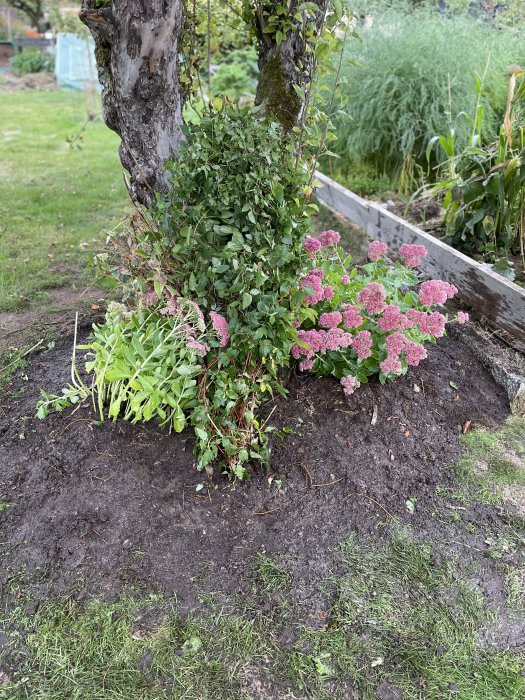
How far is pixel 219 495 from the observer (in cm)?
212

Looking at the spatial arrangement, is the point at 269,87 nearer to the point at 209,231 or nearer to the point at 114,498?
the point at 209,231

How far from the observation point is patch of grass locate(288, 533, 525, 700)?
5.32ft

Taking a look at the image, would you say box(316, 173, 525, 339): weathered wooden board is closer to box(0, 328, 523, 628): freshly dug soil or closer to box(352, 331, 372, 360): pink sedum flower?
box(0, 328, 523, 628): freshly dug soil

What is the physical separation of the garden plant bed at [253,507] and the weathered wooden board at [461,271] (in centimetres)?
68

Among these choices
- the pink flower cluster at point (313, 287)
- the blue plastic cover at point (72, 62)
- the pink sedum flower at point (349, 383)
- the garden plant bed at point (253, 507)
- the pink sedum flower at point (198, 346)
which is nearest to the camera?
the garden plant bed at point (253, 507)

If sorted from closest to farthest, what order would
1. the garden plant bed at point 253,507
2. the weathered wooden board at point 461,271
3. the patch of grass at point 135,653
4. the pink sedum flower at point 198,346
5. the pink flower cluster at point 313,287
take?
the patch of grass at point 135,653
the garden plant bed at point 253,507
the pink sedum flower at point 198,346
the pink flower cluster at point 313,287
the weathered wooden board at point 461,271

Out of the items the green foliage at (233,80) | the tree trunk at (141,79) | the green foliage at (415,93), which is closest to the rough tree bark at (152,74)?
the tree trunk at (141,79)

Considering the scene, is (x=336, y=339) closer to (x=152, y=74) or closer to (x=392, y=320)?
(x=392, y=320)

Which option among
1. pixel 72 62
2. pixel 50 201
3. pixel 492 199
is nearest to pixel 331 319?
pixel 492 199

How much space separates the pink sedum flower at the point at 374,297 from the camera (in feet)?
7.69

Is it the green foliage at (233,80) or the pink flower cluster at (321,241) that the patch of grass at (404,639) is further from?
the green foliage at (233,80)

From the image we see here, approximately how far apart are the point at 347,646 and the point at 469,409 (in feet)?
4.45

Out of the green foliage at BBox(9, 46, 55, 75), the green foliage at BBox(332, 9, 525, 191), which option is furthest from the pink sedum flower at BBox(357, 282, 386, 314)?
the green foliage at BBox(9, 46, 55, 75)

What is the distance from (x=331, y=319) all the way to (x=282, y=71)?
1188 mm
